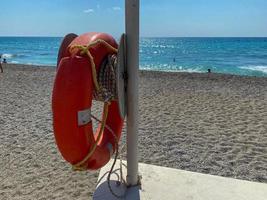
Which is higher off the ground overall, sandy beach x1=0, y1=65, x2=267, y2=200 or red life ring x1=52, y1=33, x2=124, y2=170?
red life ring x1=52, y1=33, x2=124, y2=170

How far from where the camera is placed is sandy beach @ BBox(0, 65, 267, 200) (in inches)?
118

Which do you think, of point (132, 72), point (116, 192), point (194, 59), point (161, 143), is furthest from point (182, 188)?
point (194, 59)

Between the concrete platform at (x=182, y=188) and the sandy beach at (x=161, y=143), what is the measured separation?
0.63 meters

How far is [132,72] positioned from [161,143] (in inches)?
94.0

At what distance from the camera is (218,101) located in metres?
7.26

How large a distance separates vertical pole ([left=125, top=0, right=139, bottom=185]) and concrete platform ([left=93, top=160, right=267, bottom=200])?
7.4 inches

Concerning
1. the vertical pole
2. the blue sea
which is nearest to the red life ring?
the vertical pole

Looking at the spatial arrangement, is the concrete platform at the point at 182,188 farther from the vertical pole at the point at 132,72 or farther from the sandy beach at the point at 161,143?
the sandy beach at the point at 161,143

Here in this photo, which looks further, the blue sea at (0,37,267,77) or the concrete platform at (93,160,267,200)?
the blue sea at (0,37,267,77)

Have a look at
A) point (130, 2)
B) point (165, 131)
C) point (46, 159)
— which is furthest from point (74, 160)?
point (165, 131)

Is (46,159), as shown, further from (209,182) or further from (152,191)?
(209,182)

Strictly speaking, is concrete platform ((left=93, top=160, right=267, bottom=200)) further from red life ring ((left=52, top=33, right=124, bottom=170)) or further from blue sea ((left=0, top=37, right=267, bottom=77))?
blue sea ((left=0, top=37, right=267, bottom=77))

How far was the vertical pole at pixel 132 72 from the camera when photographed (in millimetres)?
1902

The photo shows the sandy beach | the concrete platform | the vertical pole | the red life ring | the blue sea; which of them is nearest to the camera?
the red life ring
